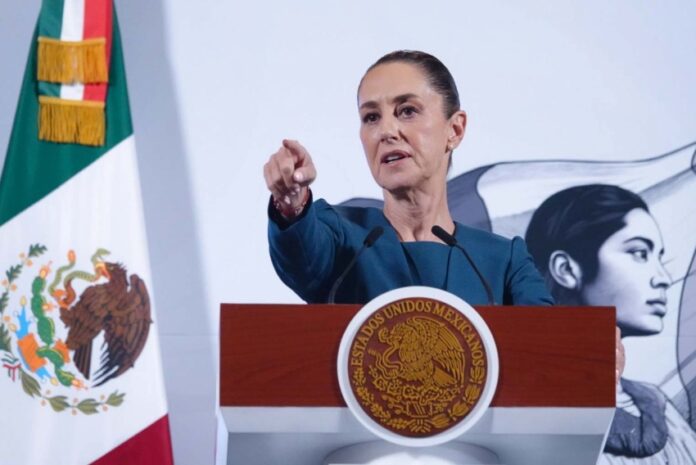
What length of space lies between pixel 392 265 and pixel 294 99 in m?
0.79

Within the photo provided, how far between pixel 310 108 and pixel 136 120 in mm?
594

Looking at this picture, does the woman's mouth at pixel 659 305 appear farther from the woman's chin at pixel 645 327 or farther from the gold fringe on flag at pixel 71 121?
the gold fringe on flag at pixel 71 121

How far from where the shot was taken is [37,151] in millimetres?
3355

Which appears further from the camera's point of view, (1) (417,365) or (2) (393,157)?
(2) (393,157)

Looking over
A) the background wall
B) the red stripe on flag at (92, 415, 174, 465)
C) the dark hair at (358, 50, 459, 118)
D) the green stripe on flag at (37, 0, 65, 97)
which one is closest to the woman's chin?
the background wall

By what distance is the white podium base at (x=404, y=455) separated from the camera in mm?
1861

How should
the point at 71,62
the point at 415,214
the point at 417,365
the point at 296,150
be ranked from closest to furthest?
the point at 417,365 < the point at 296,150 < the point at 71,62 < the point at 415,214

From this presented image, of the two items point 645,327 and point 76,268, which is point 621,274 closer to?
point 645,327

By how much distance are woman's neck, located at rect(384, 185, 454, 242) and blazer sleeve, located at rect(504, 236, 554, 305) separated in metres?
0.24

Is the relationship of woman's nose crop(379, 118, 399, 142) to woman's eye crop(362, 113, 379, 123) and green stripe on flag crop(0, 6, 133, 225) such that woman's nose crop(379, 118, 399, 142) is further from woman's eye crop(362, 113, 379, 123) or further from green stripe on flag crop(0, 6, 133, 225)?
green stripe on flag crop(0, 6, 133, 225)

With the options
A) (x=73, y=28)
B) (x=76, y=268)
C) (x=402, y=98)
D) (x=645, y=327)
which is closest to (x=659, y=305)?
(x=645, y=327)

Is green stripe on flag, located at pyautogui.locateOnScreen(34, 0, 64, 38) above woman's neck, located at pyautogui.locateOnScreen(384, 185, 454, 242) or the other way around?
above

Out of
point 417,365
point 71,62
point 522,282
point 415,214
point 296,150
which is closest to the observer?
point 417,365

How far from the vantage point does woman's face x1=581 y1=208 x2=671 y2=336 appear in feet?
12.0
